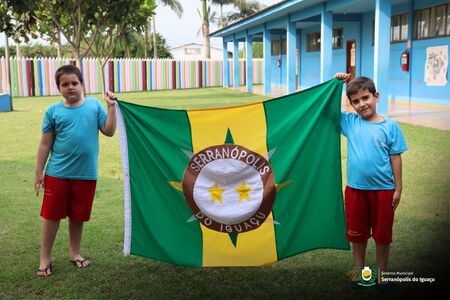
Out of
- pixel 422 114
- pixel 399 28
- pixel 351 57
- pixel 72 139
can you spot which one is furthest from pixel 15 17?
pixel 351 57

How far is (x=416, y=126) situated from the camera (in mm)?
A: 10336

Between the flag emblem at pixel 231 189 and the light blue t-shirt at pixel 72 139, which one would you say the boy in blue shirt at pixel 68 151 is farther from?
the flag emblem at pixel 231 189

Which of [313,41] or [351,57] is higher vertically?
[313,41]

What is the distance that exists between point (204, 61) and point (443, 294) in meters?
30.9

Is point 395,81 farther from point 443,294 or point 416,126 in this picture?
point 443,294

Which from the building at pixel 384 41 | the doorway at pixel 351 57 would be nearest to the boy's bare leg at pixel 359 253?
the building at pixel 384 41

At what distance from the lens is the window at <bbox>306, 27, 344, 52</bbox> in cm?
2003

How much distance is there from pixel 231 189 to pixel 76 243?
1252mm

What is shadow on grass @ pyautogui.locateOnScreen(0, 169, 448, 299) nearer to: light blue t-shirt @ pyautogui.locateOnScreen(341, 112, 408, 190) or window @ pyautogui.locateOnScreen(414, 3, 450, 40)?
light blue t-shirt @ pyautogui.locateOnScreen(341, 112, 408, 190)

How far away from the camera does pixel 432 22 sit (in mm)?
14070

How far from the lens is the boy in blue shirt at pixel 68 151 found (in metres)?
3.58

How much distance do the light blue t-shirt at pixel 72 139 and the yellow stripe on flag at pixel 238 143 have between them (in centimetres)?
73

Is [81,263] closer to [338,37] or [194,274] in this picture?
[194,274]

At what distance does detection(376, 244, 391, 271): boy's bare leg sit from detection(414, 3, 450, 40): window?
11704 mm
